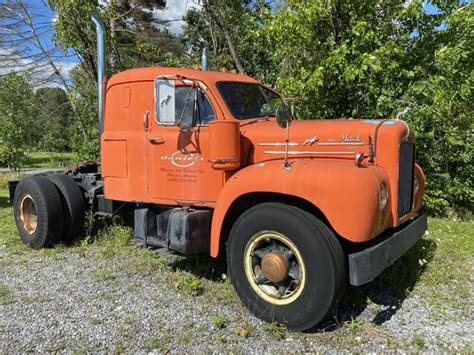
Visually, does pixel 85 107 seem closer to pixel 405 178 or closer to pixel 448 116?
pixel 448 116

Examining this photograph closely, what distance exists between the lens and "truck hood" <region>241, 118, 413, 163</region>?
399 cm

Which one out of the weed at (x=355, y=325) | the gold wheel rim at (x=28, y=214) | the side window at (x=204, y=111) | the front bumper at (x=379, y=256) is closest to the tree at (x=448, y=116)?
the front bumper at (x=379, y=256)

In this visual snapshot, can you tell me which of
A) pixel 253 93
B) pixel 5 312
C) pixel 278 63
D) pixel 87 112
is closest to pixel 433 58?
pixel 278 63

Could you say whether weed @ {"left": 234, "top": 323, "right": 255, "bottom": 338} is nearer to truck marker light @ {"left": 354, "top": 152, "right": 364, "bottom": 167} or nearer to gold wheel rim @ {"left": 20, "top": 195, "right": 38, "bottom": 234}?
truck marker light @ {"left": 354, "top": 152, "right": 364, "bottom": 167}

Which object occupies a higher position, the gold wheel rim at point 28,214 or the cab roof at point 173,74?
the cab roof at point 173,74

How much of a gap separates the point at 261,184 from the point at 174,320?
4.65ft

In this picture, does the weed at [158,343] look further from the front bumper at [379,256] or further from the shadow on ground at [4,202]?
Result: the shadow on ground at [4,202]

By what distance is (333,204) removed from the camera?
11.4 ft

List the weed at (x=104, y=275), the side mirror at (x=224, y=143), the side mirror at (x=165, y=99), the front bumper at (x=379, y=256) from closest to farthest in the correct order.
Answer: the front bumper at (x=379, y=256) → the side mirror at (x=224, y=143) → the side mirror at (x=165, y=99) → the weed at (x=104, y=275)

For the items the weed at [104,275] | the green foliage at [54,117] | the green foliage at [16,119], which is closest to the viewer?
the weed at [104,275]

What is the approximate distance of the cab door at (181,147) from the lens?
4.57 metres

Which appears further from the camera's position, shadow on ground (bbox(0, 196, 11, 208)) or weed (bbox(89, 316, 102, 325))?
shadow on ground (bbox(0, 196, 11, 208))

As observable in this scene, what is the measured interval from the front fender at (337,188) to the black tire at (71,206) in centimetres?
311

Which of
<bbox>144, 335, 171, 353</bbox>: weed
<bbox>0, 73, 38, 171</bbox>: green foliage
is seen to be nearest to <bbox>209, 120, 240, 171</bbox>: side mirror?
<bbox>144, 335, 171, 353</bbox>: weed
